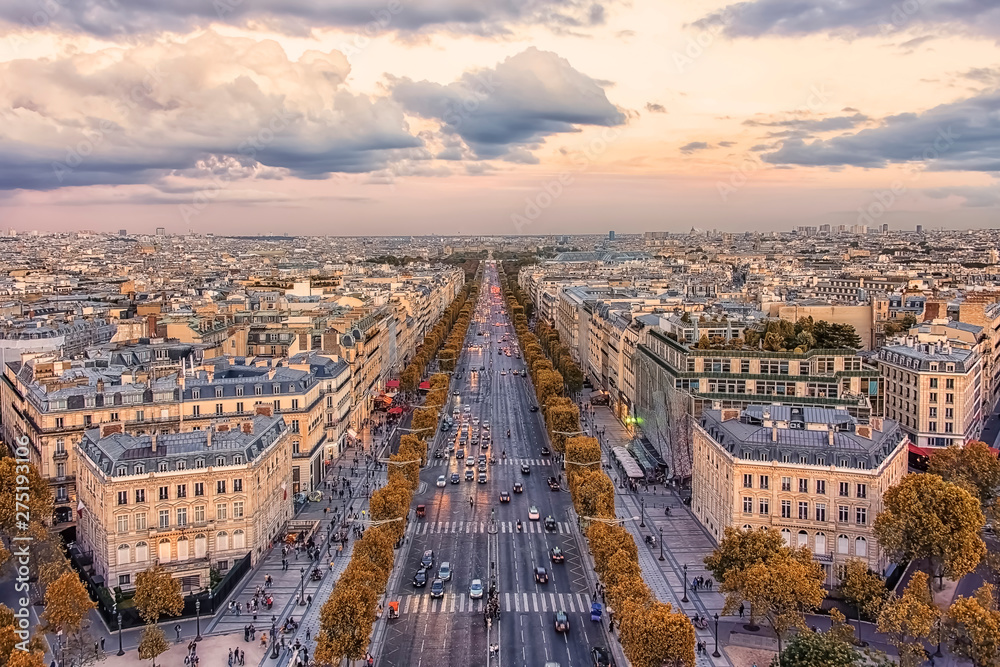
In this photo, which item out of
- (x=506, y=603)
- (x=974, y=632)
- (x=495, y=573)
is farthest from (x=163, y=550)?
(x=974, y=632)

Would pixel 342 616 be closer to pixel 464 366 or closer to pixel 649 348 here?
pixel 649 348

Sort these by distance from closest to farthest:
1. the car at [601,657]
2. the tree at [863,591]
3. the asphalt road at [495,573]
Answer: the car at [601,657] → the tree at [863,591] → the asphalt road at [495,573]

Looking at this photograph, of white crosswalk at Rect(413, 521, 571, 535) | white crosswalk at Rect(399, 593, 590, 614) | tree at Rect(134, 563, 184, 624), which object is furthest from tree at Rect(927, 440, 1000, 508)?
tree at Rect(134, 563, 184, 624)

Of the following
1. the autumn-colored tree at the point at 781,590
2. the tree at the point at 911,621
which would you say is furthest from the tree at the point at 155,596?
the tree at the point at 911,621

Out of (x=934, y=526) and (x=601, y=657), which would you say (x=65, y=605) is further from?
(x=934, y=526)

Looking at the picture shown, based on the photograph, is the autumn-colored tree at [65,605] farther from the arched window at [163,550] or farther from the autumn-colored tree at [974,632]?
the autumn-colored tree at [974,632]
